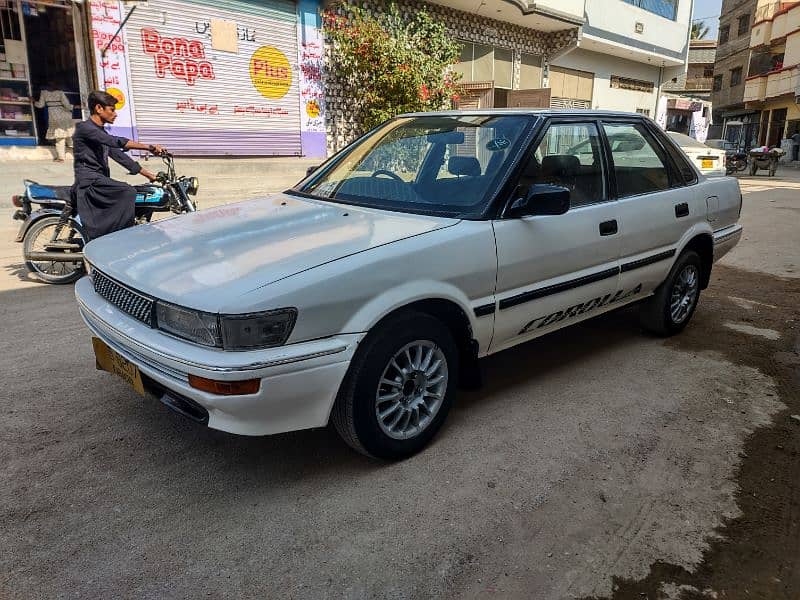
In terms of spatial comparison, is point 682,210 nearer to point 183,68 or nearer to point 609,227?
point 609,227

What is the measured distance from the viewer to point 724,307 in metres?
5.57

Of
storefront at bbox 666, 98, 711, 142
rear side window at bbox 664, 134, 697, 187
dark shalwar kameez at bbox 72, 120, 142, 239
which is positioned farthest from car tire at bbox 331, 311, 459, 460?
storefront at bbox 666, 98, 711, 142

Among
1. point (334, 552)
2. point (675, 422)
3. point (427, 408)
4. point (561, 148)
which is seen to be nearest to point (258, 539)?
point (334, 552)

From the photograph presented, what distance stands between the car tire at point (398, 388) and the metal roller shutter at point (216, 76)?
848cm

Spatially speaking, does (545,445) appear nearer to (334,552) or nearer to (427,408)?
(427,408)

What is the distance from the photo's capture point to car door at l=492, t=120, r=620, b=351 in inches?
124

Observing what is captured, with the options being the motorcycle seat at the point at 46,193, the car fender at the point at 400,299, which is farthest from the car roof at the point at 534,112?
the motorcycle seat at the point at 46,193

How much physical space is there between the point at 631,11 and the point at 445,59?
33.2ft

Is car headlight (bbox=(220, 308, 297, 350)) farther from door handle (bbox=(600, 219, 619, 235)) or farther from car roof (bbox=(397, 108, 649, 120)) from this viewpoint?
door handle (bbox=(600, 219, 619, 235))

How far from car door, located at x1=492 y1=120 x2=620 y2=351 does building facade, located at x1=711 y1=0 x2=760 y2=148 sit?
4605 centimetres

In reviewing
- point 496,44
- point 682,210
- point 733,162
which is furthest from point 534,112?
point 733,162

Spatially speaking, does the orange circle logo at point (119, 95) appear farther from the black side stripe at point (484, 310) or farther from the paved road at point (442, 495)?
the black side stripe at point (484, 310)

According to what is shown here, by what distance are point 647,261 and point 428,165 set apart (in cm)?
163

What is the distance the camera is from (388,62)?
11.7m
